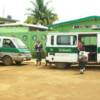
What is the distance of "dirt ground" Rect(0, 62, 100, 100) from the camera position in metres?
12.6

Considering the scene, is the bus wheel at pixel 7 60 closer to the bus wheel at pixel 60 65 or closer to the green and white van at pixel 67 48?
the green and white van at pixel 67 48

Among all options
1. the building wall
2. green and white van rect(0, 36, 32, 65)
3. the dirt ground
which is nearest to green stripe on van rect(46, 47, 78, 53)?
the dirt ground

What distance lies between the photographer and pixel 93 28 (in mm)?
28953

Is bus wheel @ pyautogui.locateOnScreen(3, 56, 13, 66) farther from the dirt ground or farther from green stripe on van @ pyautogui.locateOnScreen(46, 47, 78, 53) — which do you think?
the dirt ground

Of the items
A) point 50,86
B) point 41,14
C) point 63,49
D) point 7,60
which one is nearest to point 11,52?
point 7,60

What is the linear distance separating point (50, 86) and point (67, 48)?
6.89 m

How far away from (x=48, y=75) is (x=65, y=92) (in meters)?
5.45

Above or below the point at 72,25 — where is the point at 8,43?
below

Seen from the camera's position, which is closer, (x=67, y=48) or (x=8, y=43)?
(x=67, y=48)

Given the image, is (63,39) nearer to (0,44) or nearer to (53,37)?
(53,37)

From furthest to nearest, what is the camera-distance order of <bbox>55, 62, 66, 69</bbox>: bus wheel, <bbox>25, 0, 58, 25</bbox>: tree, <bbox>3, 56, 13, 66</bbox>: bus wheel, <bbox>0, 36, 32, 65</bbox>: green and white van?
<bbox>25, 0, 58, 25</bbox>: tree < <bbox>3, 56, 13, 66</bbox>: bus wheel < <bbox>0, 36, 32, 65</bbox>: green and white van < <bbox>55, 62, 66, 69</bbox>: bus wheel

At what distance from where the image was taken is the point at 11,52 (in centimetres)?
2438

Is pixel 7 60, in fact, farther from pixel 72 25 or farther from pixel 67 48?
pixel 72 25

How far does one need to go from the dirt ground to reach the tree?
34969 millimetres
